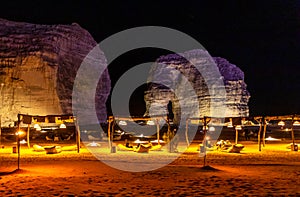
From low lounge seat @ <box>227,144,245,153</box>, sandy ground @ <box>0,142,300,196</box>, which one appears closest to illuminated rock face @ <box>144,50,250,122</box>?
low lounge seat @ <box>227,144,245,153</box>

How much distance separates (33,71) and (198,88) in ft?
95.7

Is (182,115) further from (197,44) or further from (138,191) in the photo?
(138,191)

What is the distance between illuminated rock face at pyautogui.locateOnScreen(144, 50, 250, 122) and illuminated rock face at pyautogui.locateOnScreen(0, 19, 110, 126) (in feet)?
70.1

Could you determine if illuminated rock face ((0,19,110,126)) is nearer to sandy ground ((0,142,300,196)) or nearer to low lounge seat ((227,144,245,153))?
low lounge seat ((227,144,245,153))

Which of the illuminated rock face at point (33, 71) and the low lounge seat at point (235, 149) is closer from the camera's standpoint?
the low lounge seat at point (235, 149)

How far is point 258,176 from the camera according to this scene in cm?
1126

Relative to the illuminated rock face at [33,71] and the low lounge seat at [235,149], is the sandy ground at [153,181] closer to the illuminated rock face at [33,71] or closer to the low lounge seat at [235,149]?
the low lounge seat at [235,149]

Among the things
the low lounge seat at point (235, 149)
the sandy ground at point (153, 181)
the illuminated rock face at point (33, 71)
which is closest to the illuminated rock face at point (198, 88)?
the illuminated rock face at point (33, 71)

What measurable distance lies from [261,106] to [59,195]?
3301 inches

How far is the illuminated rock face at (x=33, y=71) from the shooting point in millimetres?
41719

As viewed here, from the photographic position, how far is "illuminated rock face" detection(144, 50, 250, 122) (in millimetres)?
60969

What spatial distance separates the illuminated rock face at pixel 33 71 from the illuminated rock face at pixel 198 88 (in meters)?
21.4

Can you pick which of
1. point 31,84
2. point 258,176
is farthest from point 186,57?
point 258,176

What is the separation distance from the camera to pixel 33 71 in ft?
140
